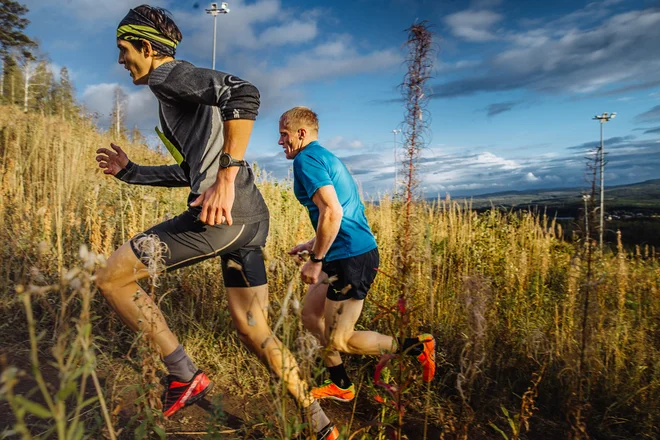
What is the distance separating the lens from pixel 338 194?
285 cm

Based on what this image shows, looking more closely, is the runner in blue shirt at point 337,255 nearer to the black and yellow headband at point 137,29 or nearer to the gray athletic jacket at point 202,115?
the gray athletic jacket at point 202,115

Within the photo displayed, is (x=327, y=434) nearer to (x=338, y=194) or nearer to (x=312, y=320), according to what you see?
(x=312, y=320)

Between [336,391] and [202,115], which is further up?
[202,115]

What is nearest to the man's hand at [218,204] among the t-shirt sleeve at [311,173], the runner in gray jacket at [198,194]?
the runner in gray jacket at [198,194]

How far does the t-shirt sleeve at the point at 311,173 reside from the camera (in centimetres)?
264

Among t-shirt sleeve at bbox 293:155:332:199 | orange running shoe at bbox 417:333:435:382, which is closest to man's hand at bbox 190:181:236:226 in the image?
t-shirt sleeve at bbox 293:155:332:199

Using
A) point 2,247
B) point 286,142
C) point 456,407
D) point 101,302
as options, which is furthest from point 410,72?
point 2,247

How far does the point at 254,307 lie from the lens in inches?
97.6

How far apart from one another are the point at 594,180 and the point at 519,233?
14.4 feet

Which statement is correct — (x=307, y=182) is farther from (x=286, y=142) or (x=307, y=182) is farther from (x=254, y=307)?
(x=254, y=307)

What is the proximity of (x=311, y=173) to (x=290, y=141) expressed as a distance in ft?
1.58

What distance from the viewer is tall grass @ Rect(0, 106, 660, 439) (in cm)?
229

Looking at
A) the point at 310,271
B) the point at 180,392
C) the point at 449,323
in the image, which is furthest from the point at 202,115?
the point at 449,323

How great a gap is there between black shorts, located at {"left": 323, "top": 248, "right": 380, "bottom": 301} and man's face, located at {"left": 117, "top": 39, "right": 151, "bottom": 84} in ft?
5.20
